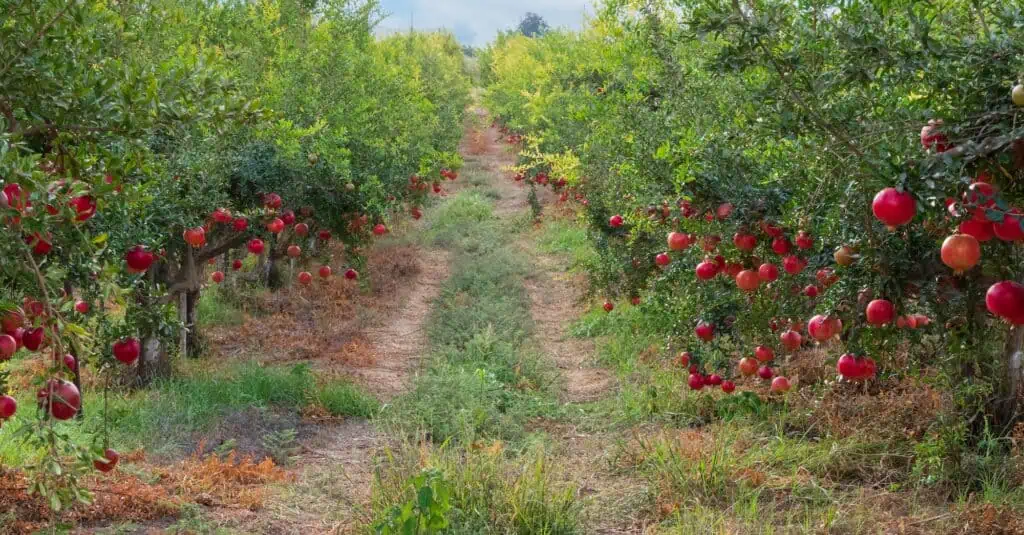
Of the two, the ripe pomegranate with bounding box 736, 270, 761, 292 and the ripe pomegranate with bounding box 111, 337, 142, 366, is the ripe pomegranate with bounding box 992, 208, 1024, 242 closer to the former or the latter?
the ripe pomegranate with bounding box 736, 270, 761, 292

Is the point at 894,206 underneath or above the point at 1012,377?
above

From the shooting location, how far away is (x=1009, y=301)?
2.38 meters

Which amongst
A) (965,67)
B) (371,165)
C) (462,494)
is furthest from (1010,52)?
(371,165)

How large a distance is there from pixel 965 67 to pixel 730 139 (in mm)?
1936

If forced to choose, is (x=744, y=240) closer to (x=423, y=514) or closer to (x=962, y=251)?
(x=423, y=514)

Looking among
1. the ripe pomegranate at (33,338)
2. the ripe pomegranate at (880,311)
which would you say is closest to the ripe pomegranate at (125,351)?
the ripe pomegranate at (33,338)

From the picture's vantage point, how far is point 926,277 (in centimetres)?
373

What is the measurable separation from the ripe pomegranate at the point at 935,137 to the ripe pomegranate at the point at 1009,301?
54cm

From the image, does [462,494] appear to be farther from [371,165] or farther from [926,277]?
[371,165]

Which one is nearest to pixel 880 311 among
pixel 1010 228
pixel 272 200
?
pixel 1010 228

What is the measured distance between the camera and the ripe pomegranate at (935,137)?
→ 9.02ft

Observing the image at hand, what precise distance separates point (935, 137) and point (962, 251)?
0.63 metres

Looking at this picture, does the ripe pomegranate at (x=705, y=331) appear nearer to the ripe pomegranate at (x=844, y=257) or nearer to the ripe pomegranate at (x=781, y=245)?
the ripe pomegranate at (x=781, y=245)

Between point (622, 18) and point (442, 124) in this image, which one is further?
point (442, 124)
